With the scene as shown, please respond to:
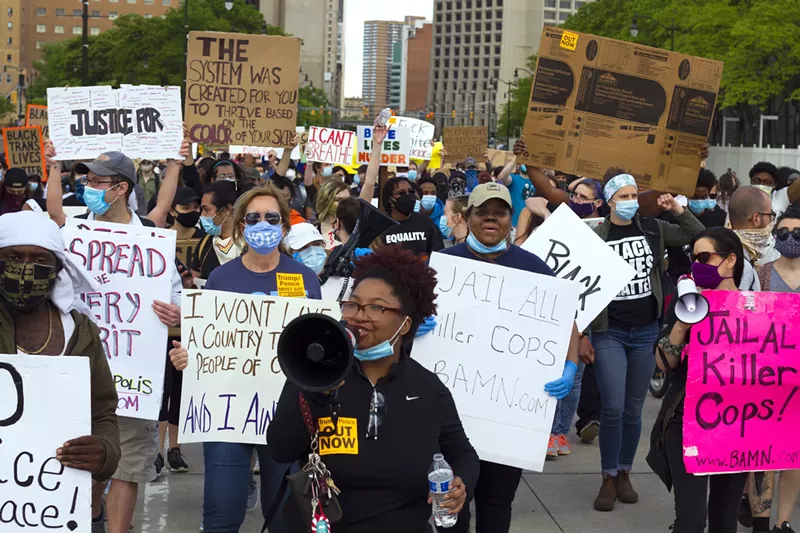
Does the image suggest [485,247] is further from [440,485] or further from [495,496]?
[440,485]

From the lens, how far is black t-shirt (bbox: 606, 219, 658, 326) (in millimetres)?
7246

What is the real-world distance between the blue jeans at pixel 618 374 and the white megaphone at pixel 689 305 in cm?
209

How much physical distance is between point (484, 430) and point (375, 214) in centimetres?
202

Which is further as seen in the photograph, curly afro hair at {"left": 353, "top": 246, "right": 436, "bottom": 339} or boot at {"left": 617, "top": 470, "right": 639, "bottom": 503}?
boot at {"left": 617, "top": 470, "right": 639, "bottom": 503}

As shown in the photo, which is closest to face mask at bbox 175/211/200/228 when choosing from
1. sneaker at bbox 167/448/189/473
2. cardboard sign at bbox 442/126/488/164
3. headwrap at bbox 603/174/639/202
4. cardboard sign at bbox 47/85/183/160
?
sneaker at bbox 167/448/189/473

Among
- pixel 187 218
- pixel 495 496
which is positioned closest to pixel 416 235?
pixel 187 218

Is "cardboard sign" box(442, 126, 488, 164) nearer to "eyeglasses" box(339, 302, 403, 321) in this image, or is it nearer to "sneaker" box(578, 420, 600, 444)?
"sneaker" box(578, 420, 600, 444)

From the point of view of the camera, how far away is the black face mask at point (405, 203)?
886 cm

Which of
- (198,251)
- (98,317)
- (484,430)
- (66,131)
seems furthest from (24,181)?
(484,430)

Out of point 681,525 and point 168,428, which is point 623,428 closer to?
point 681,525

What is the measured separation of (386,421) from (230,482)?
6.27ft

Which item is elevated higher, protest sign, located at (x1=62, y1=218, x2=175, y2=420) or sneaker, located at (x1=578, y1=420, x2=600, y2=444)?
protest sign, located at (x1=62, y1=218, x2=175, y2=420)

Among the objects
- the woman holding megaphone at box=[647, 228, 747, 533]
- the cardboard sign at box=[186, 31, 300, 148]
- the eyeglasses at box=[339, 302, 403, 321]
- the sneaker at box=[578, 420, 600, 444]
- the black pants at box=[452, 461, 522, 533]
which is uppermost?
Result: the cardboard sign at box=[186, 31, 300, 148]

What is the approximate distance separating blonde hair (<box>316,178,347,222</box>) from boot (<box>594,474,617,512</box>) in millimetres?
3169
